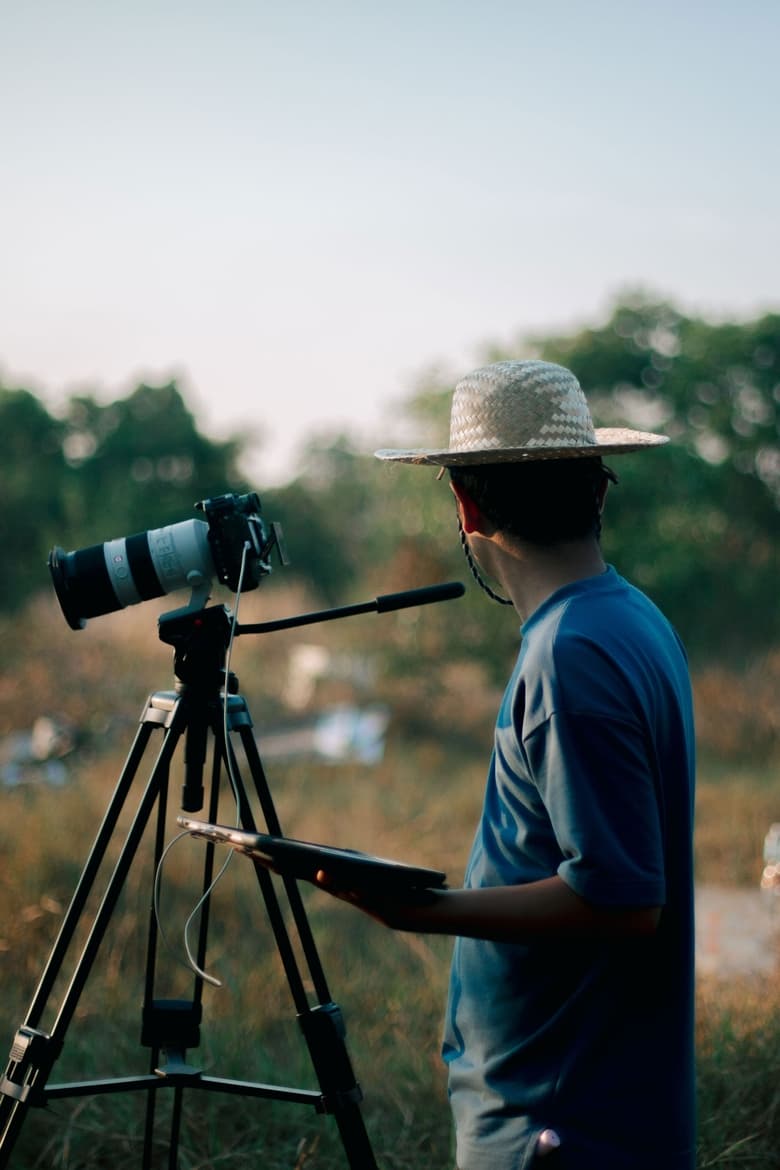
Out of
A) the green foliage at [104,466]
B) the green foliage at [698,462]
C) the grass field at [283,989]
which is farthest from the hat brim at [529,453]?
the green foliage at [104,466]

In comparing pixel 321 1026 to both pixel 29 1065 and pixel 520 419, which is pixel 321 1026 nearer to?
pixel 29 1065

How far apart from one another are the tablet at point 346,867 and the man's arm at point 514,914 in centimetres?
2

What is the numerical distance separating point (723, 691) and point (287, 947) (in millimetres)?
9352

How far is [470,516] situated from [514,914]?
0.51 m

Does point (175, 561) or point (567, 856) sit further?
point (175, 561)

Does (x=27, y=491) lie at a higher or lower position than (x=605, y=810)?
lower

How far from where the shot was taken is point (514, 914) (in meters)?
1.33

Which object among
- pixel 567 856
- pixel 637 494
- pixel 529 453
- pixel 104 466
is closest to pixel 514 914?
pixel 567 856

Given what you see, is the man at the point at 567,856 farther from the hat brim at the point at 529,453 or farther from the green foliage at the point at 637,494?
the green foliage at the point at 637,494

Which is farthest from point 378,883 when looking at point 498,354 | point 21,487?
point 21,487

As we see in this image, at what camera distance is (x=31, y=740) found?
859 centimetres

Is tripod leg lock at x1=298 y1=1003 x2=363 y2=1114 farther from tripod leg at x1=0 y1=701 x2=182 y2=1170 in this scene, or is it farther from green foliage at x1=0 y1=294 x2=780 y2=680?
green foliage at x1=0 y1=294 x2=780 y2=680

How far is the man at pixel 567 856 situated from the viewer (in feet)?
4.23

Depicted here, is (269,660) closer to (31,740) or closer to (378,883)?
(31,740)
